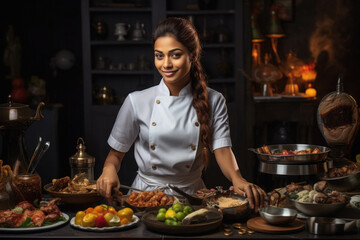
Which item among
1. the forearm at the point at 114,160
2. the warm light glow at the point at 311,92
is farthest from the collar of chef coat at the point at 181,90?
the warm light glow at the point at 311,92

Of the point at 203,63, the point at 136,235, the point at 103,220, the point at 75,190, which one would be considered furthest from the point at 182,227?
the point at 203,63

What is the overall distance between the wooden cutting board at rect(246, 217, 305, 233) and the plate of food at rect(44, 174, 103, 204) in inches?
27.9

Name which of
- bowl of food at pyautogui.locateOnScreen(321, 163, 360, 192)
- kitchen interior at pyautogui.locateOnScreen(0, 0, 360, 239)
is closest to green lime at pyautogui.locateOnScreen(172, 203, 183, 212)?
bowl of food at pyautogui.locateOnScreen(321, 163, 360, 192)

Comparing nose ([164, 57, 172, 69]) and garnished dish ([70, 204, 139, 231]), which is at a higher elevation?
nose ([164, 57, 172, 69])

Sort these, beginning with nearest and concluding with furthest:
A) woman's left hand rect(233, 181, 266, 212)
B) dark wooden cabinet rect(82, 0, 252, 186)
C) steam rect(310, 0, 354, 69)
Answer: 1. woman's left hand rect(233, 181, 266, 212)
2. dark wooden cabinet rect(82, 0, 252, 186)
3. steam rect(310, 0, 354, 69)

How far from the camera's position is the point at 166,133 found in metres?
2.69

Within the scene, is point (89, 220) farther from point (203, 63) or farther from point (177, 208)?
point (203, 63)

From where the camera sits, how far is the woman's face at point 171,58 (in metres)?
2.47

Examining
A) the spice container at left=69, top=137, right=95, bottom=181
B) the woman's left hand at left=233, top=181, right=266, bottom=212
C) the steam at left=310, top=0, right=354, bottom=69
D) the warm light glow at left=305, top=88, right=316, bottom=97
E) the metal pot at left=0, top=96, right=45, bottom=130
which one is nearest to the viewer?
the woman's left hand at left=233, top=181, right=266, bottom=212

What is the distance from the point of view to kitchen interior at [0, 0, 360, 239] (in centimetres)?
589

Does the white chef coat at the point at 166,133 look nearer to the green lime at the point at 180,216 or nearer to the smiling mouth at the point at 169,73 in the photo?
the smiling mouth at the point at 169,73

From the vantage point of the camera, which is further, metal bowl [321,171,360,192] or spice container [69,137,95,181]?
metal bowl [321,171,360,192]

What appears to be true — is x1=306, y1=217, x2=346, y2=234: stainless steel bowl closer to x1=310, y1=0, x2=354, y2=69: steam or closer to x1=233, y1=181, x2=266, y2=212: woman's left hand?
x1=233, y1=181, x2=266, y2=212: woman's left hand

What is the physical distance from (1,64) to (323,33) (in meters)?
3.98
